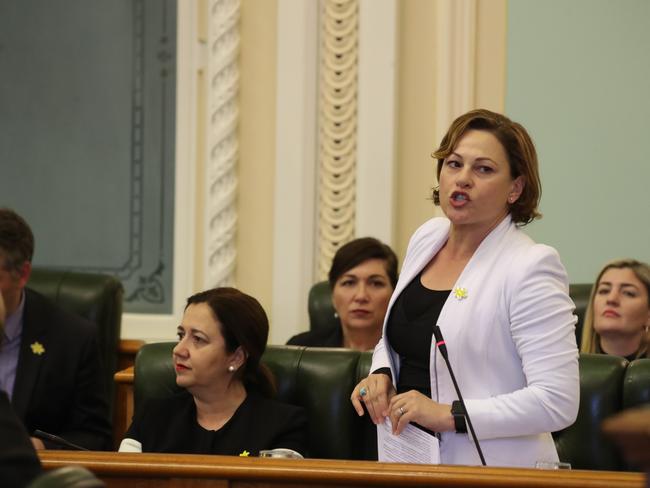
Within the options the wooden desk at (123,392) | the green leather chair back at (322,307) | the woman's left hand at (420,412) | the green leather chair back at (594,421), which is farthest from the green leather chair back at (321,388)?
the green leather chair back at (322,307)

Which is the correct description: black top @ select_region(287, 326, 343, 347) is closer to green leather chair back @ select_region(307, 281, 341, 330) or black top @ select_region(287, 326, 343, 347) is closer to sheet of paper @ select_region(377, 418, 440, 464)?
green leather chair back @ select_region(307, 281, 341, 330)

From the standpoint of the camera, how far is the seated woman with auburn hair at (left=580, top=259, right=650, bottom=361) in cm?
370

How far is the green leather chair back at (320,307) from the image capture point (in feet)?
13.9

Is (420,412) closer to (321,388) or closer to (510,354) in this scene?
(510,354)

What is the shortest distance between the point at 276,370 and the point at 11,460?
1.40 meters

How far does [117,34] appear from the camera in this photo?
4.99 meters

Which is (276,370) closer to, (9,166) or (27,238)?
(27,238)

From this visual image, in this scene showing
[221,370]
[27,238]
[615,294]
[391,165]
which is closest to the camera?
[221,370]

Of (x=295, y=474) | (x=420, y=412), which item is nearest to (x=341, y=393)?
(x=420, y=412)

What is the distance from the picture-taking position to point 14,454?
1.77m

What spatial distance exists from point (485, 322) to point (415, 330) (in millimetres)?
156

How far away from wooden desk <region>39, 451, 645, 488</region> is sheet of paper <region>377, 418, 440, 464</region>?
180 mm

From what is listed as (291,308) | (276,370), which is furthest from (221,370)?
(291,308)

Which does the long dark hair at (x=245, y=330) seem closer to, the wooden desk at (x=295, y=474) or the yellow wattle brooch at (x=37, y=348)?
the yellow wattle brooch at (x=37, y=348)
